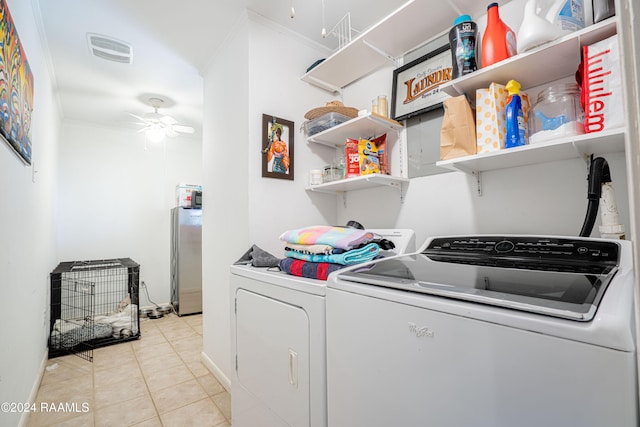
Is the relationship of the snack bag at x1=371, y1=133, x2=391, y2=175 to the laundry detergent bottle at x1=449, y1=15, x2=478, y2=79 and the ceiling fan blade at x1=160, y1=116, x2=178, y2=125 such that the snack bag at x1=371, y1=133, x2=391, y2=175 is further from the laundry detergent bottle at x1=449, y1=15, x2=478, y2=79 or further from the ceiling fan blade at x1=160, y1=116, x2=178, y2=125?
the ceiling fan blade at x1=160, y1=116, x2=178, y2=125

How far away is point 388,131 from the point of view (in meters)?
1.95

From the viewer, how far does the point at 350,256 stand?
1203 mm

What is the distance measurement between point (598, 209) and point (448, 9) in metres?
1.21

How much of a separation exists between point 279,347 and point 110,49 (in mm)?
2692

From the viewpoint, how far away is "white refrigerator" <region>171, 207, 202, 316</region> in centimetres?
389

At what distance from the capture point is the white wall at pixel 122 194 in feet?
12.4

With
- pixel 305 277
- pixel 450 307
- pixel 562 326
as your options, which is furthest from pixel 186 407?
pixel 562 326

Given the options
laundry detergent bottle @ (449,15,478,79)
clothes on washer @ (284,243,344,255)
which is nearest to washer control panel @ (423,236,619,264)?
clothes on washer @ (284,243,344,255)

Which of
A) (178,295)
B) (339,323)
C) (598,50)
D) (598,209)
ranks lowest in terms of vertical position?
(178,295)

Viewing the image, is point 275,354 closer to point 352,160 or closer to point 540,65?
point 352,160

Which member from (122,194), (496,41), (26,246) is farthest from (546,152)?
(122,194)

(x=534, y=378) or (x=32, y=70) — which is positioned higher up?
(x=32, y=70)

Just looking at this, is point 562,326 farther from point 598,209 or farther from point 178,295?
point 178,295

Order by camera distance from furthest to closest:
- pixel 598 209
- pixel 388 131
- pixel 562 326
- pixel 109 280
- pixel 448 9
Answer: pixel 109 280 → pixel 388 131 → pixel 448 9 → pixel 598 209 → pixel 562 326
